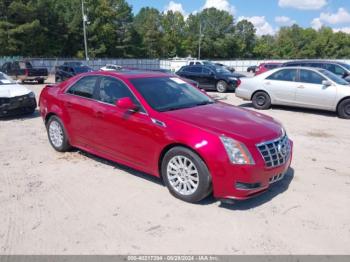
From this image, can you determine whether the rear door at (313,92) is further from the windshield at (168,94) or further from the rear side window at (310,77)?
the windshield at (168,94)

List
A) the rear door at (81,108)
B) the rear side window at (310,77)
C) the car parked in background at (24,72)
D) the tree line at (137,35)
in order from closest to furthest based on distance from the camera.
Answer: the rear door at (81,108) < the rear side window at (310,77) < the car parked in background at (24,72) < the tree line at (137,35)

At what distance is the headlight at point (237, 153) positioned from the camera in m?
4.11

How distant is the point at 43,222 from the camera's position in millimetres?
4074

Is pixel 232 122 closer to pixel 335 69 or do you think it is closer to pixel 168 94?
pixel 168 94

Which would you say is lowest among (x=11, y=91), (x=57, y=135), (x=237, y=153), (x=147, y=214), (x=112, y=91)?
(x=147, y=214)

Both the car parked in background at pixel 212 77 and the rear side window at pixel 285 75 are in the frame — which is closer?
the rear side window at pixel 285 75

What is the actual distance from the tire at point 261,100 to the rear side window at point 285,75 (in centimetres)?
61

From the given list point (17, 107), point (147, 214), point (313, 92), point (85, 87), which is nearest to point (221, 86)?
point (313, 92)

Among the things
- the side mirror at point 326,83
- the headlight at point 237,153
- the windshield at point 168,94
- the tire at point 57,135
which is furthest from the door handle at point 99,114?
the side mirror at point 326,83

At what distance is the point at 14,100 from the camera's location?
1008 cm

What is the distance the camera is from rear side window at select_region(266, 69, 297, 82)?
37.4 feet

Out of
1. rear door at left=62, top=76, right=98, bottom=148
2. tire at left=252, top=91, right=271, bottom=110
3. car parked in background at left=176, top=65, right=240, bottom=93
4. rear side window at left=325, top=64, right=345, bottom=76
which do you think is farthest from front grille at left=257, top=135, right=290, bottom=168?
rear side window at left=325, top=64, right=345, bottom=76

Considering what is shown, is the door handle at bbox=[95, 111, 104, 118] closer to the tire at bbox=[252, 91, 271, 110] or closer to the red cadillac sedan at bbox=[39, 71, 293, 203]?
the red cadillac sedan at bbox=[39, 71, 293, 203]

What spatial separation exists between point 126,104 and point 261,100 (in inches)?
322
